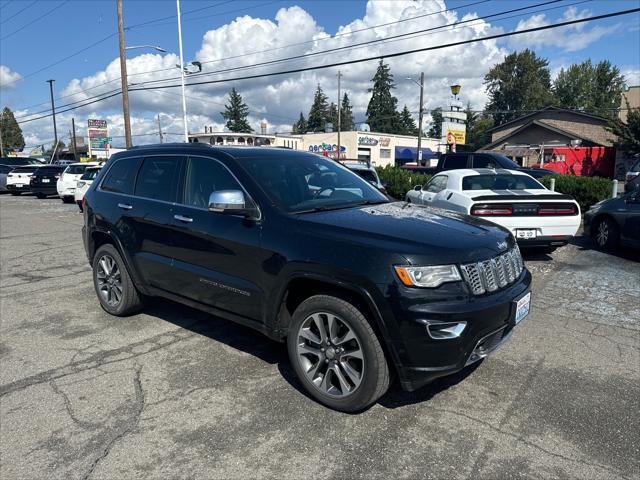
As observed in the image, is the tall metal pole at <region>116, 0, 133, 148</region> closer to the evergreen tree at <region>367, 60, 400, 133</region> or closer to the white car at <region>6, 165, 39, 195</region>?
the white car at <region>6, 165, 39, 195</region>

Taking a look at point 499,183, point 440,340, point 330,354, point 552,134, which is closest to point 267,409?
point 330,354

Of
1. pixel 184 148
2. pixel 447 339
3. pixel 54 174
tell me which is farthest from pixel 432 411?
pixel 54 174

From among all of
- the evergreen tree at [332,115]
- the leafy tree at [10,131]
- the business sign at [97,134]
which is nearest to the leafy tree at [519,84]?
the evergreen tree at [332,115]

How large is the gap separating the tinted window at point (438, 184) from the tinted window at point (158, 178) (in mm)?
5721

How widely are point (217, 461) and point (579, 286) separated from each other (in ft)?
18.9

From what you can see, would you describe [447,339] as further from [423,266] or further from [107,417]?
[107,417]

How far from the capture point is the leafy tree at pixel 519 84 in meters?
77.1

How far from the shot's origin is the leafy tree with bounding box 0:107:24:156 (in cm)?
10406

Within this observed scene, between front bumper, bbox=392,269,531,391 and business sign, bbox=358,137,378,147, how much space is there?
51715mm

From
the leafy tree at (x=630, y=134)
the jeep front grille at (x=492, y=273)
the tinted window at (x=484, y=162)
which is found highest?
the leafy tree at (x=630, y=134)

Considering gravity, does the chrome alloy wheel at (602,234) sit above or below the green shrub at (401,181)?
below

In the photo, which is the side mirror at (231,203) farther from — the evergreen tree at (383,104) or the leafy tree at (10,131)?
the leafy tree at (10,131)

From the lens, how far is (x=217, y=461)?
2717 millimetres

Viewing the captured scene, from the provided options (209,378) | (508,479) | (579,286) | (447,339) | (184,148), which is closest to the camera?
(508,479)
